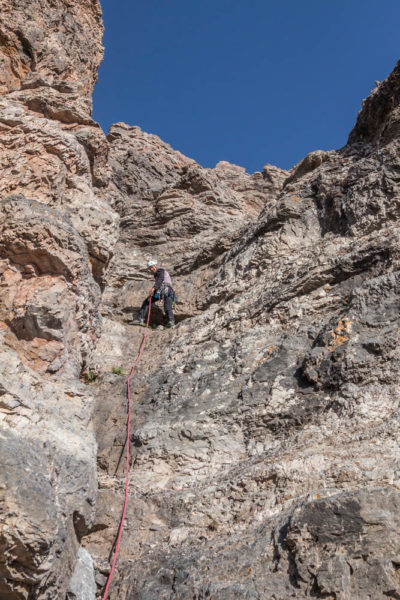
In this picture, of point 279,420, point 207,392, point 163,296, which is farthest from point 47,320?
point 163,296

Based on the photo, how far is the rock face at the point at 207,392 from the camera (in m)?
5.48

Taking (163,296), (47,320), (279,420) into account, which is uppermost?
(163,296)

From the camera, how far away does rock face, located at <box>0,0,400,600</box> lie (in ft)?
18.0

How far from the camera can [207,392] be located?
9.59m

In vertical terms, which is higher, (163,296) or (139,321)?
(163,296)

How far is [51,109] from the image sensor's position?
12406 mm

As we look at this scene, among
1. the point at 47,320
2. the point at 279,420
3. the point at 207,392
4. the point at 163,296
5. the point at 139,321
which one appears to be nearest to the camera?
the point at 47,320

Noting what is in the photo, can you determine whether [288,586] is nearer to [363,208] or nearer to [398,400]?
[398,400]

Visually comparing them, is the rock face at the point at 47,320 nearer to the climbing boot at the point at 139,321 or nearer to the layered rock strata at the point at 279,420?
the layered rock strata at the point at 279,420

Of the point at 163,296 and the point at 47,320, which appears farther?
the point at 163,296

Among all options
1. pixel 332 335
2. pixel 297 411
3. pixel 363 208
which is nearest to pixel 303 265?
pixel 363 208

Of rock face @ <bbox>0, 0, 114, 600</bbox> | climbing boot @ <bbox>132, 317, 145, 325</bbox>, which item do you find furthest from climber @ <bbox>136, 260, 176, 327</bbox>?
rock face @ <bbox>0, 0, 114, 600</bbox>

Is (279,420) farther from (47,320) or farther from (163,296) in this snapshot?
(163,296)

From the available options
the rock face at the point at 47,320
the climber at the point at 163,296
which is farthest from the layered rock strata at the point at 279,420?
the rock face at the point at 47,320
